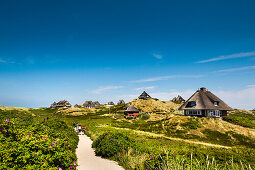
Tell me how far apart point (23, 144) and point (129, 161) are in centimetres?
579

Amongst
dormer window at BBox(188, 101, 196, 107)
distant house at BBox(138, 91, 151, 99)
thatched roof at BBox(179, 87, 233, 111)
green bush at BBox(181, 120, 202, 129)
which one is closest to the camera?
green bush at BBox(181, 120, 202, 129)

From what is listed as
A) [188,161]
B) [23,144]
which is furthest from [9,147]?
[188,161]

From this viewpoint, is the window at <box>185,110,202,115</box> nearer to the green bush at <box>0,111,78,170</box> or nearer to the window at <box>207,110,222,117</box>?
the window at <box>207,110,222,117</box>

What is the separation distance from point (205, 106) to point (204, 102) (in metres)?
1.44

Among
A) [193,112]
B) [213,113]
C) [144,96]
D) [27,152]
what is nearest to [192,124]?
[193,112]

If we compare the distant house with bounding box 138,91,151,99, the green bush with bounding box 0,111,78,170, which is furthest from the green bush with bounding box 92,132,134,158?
the distant house with bounding box 138,91,151,99

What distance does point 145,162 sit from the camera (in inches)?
303

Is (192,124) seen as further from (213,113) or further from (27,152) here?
(27,152)

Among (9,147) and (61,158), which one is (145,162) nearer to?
(61,158)

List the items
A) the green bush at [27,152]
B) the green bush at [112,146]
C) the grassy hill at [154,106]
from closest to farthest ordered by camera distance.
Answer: the green bush at [27,152] → the green bush at [112,146] → the grassy hill at [154,106]

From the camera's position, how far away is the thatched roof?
38000mm

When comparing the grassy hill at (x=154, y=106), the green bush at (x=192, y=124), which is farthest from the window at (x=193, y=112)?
the grassy hill at (x=154, y=106)

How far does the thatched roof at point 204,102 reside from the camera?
38000mm

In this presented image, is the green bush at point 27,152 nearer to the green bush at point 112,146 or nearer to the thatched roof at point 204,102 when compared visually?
the green bush at point 112,146
